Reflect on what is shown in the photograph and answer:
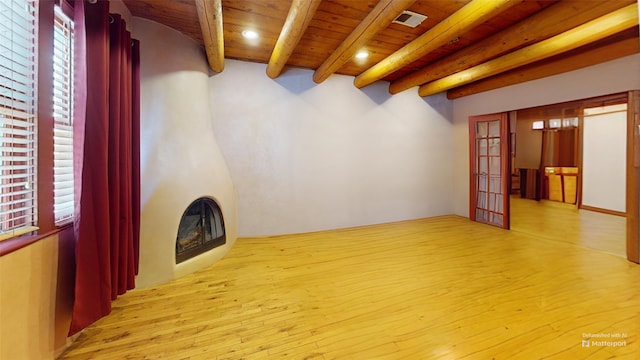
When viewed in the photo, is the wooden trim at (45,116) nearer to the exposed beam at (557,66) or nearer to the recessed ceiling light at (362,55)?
the recessed ceiling light at (362,55)

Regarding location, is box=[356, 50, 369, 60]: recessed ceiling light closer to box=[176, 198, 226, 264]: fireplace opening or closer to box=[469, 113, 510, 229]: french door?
box=[469, 113, 510, 229]: french door

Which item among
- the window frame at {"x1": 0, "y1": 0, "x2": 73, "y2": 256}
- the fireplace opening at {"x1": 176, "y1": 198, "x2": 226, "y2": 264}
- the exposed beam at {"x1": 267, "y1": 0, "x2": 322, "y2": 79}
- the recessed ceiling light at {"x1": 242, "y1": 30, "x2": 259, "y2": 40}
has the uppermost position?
the recessed ceiling light at {"x1": 242, "y1": 30, "x2": 259, "y2": 40}

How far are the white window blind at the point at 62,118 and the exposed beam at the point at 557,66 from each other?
17.5 feet

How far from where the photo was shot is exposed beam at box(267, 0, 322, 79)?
2.02m

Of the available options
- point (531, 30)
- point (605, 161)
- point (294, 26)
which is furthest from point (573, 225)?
point (294, 26)

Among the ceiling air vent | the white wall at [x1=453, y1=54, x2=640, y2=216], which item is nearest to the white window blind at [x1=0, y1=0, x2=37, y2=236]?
the ceiling air vent

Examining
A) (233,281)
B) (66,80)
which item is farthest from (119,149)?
(233,281)

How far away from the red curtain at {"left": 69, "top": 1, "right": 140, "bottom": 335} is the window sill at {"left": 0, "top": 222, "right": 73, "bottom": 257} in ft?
0.55

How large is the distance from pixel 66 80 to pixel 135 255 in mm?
1456

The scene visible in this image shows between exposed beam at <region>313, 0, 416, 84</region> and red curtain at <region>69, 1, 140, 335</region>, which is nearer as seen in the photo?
red curtain at <region>69, 1, 140, 335</region>

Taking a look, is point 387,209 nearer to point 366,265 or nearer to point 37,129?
point 366,265

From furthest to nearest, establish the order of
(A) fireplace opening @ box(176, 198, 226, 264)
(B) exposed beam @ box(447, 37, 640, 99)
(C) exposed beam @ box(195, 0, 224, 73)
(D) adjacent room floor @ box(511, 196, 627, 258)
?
(D) adjacent room floor @ box(511, 196, 627, 258), (B) exposed beam @ box(447, 37, 640, 99), (A) fireplace opening @ box(176, 198, 226, 264), (C) exposed beam @ box(195, 0, 224, 73)

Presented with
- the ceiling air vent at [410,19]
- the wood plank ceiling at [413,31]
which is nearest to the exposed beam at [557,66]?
the wood plank ceiling at [413,31]

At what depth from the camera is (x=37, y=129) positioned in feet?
4.39
